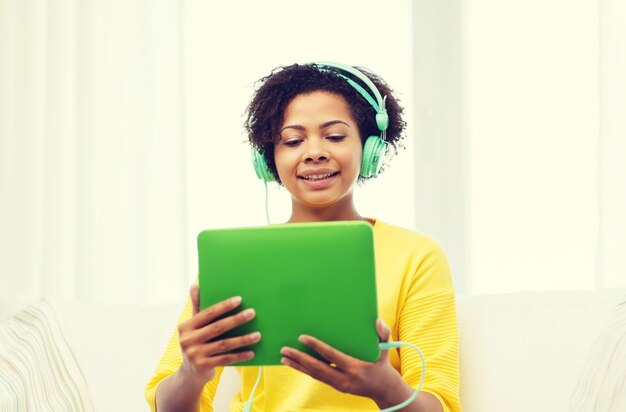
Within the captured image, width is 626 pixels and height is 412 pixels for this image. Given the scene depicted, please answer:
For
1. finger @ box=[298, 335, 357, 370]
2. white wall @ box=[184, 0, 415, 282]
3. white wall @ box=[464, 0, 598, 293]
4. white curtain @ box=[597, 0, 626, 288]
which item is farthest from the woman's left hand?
white wall @ box=[184, 0, 415, 282]

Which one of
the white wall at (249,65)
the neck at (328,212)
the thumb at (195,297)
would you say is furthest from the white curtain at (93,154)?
the thumb at (195,297)

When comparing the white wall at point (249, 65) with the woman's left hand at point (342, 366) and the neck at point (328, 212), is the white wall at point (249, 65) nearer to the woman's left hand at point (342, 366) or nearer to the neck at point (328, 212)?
the neck at point (328, 212)

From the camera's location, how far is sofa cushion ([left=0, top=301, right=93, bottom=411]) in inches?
58.5

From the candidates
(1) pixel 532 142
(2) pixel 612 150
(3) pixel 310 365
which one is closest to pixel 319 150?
(3) pixel 310 365

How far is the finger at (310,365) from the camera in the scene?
3.27 feet

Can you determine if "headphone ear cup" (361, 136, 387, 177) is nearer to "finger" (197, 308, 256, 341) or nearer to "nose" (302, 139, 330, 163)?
"nose" (302, 139, 330, 163)

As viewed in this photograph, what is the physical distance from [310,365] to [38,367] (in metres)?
0.78

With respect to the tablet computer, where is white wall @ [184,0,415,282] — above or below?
above

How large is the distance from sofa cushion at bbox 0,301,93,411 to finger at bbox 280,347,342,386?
0.69 metres

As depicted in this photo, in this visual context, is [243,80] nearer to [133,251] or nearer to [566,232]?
[133,251]

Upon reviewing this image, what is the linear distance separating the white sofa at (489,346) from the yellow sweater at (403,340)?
13 cm

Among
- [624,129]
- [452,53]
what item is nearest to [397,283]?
[624,129]

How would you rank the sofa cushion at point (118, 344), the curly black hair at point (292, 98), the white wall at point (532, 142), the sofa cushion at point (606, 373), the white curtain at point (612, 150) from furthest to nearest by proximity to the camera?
the white wall at point (532, 142) < the white curtain at point (612, 150) < the sofa cushion at point (118, 344) < the curly black hair at point (292, 98) < the sofa cushion at point (606, 373)

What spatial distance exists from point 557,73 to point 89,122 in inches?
57.1
